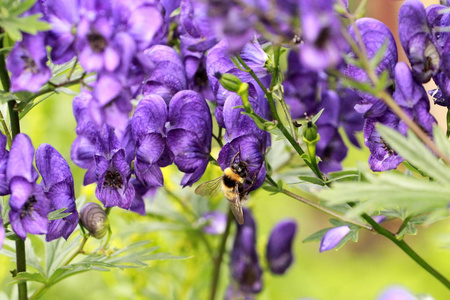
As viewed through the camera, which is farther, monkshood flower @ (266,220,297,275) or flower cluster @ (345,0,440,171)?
monkshood flower @ (266,220,297,275)

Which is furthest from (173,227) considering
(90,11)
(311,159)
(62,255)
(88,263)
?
(90,11)

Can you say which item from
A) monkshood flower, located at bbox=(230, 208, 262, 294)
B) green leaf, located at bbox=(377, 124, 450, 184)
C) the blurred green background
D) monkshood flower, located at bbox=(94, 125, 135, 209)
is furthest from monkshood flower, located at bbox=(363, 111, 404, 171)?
monkshood flower, located at bbox=(230, 208, 262, 294)

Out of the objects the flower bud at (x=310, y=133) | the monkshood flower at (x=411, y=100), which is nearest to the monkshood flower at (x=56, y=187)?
the flower bud at (x=310, y=133)

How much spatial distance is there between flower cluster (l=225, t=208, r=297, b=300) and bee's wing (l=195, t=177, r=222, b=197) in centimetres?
40

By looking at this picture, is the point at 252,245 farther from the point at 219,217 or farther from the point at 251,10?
the point at 251,10

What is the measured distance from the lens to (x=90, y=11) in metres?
0.72

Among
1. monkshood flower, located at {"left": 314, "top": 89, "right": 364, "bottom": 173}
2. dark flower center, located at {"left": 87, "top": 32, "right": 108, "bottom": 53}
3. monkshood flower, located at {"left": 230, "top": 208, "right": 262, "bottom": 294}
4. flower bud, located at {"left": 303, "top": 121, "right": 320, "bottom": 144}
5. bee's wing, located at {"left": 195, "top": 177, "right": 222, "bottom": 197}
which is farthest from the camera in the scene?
monkshood flower, located at {"left": 230, "top": 208, "right": 262, "bottom": 294}

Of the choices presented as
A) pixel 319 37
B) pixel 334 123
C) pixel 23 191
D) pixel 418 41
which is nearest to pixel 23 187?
pixel 23 191

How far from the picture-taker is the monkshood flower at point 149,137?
91 cm

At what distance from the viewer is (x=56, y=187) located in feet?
2.90

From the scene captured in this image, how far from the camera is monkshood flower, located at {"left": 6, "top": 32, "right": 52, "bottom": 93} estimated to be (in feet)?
2.33

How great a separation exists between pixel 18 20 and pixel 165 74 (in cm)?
35

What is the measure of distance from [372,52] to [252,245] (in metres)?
0.67

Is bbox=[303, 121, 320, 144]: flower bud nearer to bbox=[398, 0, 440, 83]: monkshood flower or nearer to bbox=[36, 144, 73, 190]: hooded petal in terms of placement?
bbox=[398, 0, 440, 83]: monkshood flower
